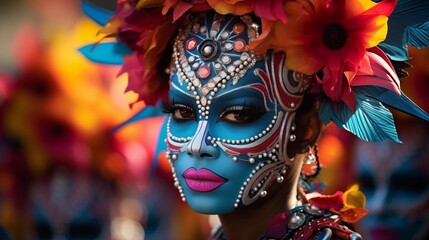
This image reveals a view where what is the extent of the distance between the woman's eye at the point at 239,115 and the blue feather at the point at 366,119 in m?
0.22

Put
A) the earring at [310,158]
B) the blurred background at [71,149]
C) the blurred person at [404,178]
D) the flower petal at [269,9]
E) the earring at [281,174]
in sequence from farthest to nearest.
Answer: the blurred background at [71,149]
the blurred person at [404,178]
the earring at [310,158]
the earring at [281,174]
the flower petal at [269,9]

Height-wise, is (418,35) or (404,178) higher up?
(418,35)

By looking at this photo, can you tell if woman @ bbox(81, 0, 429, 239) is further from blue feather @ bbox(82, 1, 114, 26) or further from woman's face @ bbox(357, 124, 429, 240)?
woman's face @ bbox(357, 124, 429, 240)

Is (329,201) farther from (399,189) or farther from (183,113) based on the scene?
(399,189)

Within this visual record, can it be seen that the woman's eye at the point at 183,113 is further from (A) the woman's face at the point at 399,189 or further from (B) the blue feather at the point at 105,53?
(A) the woman's face at the point at 399,189

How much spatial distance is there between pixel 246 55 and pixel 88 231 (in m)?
2.77

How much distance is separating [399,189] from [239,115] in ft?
7.03

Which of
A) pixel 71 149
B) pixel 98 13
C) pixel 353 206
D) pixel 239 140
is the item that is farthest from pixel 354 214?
pixel 71 149

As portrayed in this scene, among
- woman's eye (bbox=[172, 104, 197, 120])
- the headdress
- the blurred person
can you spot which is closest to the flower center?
the headdress

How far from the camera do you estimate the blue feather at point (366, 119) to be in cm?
258

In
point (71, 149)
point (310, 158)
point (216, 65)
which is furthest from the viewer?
point (71, 149)

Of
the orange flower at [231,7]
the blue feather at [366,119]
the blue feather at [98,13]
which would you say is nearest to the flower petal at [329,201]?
the blue feather at [366,119]

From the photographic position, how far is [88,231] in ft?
17.0

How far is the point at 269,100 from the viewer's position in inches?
105
